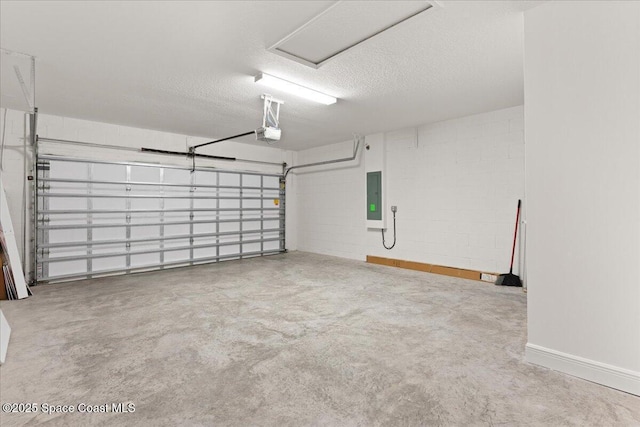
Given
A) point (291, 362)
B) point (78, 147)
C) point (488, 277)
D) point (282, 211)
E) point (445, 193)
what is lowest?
point (291, 362)

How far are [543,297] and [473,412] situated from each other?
3.43 feet

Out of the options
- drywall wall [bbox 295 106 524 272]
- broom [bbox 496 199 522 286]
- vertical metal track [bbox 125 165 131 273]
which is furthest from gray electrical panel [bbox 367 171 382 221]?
vertical metal track [bbox 125 165 131 273]

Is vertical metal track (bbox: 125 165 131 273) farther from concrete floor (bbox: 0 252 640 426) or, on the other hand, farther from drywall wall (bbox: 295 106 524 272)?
drywall wall (bbox: 295 106 524 272)

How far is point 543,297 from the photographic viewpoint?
2295 mm

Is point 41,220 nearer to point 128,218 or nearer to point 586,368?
point 128,218

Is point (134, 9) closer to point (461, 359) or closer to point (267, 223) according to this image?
point (461, 359)

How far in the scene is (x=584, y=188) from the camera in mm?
2129


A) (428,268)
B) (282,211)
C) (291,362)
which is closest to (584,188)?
(291,362)

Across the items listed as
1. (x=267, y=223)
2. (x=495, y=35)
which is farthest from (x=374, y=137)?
(x=495, y=35)

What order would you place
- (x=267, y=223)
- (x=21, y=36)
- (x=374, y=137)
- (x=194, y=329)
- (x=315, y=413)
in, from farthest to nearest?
(x=267, y=223) < (x=374, y=137) < (x=194, y=329) < (x=21, y=36) < (x=315, y=413)

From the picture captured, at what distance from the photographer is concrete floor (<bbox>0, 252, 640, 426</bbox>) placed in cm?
180

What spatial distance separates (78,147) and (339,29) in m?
5.13

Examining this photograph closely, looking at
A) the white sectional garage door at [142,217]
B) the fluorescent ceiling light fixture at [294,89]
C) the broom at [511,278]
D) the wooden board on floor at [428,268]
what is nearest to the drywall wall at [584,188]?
A: the fluorescent ceiling light fixture at [294,89]

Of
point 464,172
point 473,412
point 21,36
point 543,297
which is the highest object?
point 21,36
